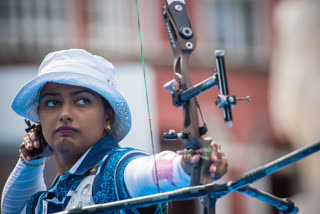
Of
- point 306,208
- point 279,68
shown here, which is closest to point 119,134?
point 306,208

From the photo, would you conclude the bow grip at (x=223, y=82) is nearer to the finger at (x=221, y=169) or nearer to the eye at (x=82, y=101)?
the finger at (x=221, y=169)

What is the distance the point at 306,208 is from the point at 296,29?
2014mm

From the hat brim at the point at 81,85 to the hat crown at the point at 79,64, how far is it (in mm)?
10

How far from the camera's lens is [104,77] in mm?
1403

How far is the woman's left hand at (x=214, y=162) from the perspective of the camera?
44.0 inches

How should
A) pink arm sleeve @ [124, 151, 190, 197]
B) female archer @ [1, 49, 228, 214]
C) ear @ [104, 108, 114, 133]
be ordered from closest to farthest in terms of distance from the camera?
1. pink arm sleeve @ [124, 151, 190, 197]
2. female archer @ [1, 49, 228, 214]
3. ear @ [104, 108, 114, 133]

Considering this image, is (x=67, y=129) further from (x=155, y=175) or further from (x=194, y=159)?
(x=194, y=159)

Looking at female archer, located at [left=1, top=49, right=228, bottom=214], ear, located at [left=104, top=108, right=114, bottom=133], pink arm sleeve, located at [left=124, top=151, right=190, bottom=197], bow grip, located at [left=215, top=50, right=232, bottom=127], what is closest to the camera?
bow grip, located at [left=215, top=50, right=232, bottom=127]

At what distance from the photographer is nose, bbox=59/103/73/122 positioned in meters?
1.36

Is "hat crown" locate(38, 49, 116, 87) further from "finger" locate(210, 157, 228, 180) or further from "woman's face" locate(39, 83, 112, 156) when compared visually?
"finger" locate(210, 157, 228, 180)

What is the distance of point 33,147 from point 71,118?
0.53 ft

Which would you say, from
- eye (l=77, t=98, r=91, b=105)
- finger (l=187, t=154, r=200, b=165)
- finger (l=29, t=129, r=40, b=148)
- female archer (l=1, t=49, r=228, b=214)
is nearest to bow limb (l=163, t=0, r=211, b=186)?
finger (l=187, t=154, r=200, b=165)

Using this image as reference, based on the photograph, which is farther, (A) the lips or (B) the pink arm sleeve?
(A) the lips

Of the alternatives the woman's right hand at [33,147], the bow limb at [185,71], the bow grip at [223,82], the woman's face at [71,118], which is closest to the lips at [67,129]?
the woman's face at [71,118]
